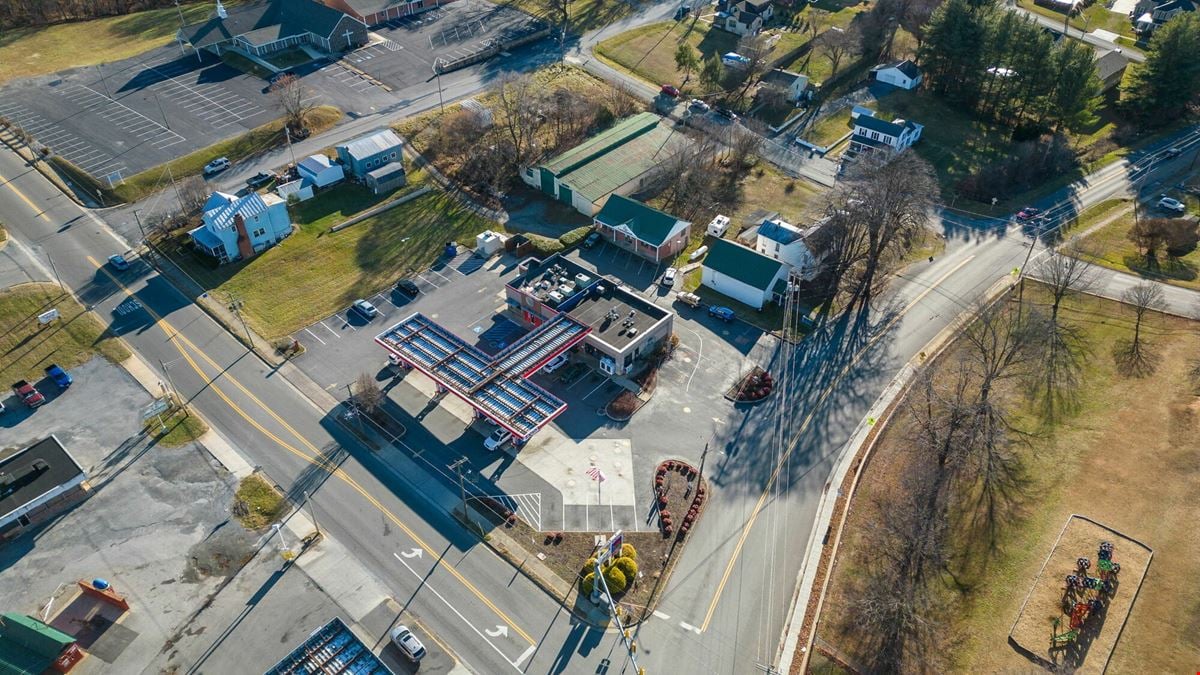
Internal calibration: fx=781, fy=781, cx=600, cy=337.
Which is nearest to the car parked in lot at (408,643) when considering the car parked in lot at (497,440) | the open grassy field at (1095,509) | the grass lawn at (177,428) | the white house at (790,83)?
the car parked in lot at (497,440)

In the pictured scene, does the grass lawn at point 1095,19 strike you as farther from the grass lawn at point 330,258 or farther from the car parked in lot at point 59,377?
the car parked in lot at point 59,377

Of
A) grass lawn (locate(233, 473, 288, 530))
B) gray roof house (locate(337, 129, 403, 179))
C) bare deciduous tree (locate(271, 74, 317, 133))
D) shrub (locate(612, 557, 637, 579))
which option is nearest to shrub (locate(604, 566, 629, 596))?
shrub (locate(612, 557, 637, 579))

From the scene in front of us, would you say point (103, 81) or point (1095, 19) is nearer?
point (103, 81)

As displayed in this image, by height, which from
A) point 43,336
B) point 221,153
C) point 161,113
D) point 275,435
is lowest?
point 43,336

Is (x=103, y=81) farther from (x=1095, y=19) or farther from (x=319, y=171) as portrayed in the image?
(x=1095, y=19)

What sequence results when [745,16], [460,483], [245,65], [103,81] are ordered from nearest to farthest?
[460,483]
[103,81]
[245,65]
[745,16]

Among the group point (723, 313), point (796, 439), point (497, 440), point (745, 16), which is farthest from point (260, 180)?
point (745, 16)
